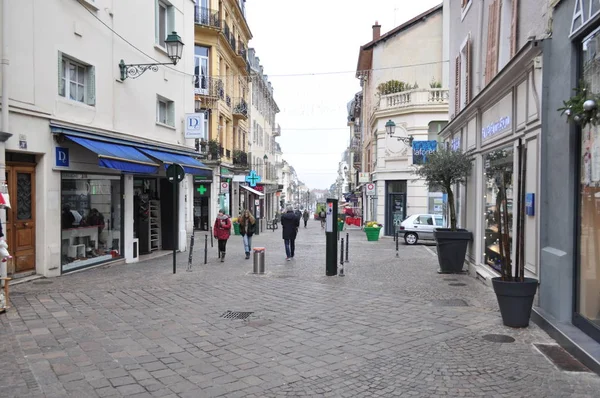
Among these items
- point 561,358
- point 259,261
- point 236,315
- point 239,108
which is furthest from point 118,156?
point 239,108

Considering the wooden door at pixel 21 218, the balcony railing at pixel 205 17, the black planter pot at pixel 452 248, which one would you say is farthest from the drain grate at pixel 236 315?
the balcony railing at pixel 205 17

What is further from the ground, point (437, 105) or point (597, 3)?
point (437, 105)

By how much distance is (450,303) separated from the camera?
8.45 metres

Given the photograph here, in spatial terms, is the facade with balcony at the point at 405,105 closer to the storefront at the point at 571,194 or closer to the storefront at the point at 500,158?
Answer: the storefront at the point at 500,158

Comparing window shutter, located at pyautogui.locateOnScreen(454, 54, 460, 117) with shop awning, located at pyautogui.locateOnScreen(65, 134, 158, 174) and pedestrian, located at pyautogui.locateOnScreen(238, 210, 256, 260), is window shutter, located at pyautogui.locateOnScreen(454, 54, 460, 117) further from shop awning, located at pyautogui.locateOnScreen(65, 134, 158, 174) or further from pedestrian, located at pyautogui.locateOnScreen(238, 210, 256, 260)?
shop awning, located at pyautogui.locateOnScreen(65, 134, 158, 174)

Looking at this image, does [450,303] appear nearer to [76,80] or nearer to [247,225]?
[247,225]

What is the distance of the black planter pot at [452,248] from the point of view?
460 inches

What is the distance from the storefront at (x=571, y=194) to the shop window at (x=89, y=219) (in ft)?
31.9

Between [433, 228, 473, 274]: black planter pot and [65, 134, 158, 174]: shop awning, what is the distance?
24.9 ft

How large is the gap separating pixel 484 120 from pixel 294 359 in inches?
303

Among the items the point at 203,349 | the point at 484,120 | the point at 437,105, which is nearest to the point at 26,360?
the point at 203,349

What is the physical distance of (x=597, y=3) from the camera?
5344 millimetres

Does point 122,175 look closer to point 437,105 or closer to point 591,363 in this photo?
point 591,363

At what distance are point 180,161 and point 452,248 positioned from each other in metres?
8.59
